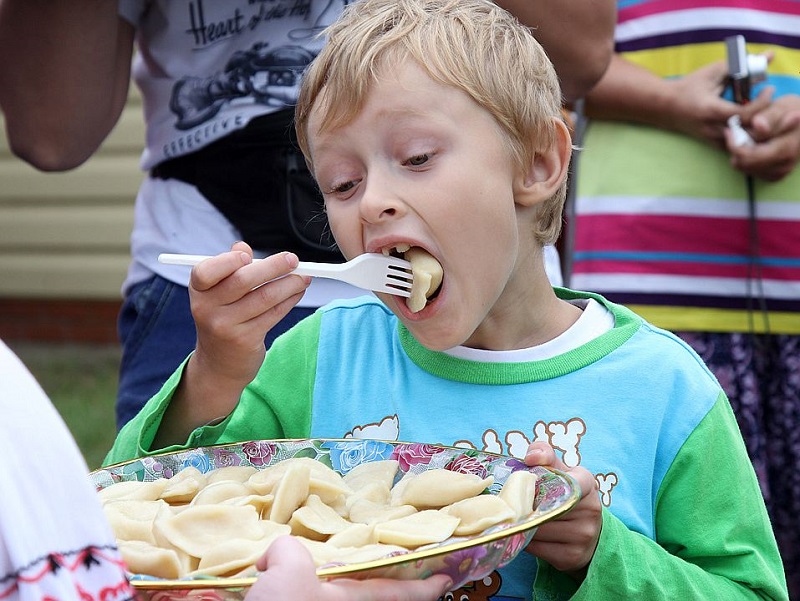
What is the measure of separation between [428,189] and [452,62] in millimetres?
193

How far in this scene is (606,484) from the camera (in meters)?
1.56

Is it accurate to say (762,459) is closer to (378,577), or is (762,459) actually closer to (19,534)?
(378,577)

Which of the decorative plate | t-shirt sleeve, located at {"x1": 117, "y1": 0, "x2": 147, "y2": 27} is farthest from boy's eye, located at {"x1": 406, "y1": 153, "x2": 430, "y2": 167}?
t-shirt sleeve, located at {"x1": 117, "y1": 0, "x2": 147, "y2": 27}

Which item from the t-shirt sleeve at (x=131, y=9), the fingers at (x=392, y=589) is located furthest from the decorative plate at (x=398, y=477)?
the t-shirt sleeve at (x=131, y=9)

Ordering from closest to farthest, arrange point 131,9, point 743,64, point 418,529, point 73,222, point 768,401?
point 418,529, point 131,9, point 743,64, point 768,401, point 73,222

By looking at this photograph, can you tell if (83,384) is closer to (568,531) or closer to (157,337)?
(157,337)

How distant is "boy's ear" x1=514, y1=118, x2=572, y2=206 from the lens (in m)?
1.68

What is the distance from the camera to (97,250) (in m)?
6.97

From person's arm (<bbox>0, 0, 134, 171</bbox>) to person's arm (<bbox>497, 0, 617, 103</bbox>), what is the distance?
32.6 inches

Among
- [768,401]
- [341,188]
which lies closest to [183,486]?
[341,188]

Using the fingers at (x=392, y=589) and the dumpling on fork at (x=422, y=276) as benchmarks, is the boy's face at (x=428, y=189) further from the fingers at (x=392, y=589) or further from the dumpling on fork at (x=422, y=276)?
the fingers at (x=392, y=589)

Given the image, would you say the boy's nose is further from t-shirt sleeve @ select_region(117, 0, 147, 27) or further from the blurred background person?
the blurred background person

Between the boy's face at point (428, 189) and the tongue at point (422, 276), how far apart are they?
2cm

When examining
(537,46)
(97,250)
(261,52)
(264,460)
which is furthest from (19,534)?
(97,250)
